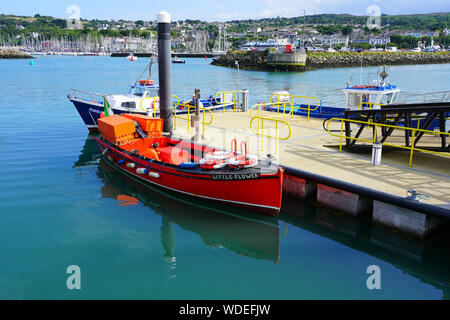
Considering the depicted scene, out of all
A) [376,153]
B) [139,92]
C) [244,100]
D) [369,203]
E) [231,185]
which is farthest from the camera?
[139,92]

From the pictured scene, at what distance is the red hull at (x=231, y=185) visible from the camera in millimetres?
10586

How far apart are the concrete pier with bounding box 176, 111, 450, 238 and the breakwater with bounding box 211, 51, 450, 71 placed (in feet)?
271

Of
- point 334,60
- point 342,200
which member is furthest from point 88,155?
point 334,60

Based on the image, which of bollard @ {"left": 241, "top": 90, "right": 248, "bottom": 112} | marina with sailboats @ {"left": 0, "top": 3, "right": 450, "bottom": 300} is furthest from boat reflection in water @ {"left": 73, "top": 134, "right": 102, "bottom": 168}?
bollard @ {"left": 241, "top": 90, "right": 248, "bottom": 112}

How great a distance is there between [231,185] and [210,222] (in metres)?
1.32

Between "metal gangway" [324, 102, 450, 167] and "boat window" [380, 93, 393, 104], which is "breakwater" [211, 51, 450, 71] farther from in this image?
"metal gangway" [324, 102, 450, 167]

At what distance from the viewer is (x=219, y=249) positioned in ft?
32.1

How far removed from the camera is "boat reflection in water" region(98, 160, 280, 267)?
9.96 meters

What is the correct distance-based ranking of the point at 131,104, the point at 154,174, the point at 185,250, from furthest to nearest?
the point at 131,104
the point at 154,174
the point at 185,250

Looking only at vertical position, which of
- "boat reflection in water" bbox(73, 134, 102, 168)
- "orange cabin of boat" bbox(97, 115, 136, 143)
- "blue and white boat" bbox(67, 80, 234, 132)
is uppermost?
"blue and white boat" bbox(67, 80, 234, 132)

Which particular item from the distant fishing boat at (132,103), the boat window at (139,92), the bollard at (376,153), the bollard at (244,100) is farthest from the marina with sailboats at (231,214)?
the boat window at (139,92)

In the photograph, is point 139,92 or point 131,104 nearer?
point 131,104

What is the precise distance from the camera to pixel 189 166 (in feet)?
38.8

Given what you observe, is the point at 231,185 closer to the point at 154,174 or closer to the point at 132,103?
the point at 154,174
